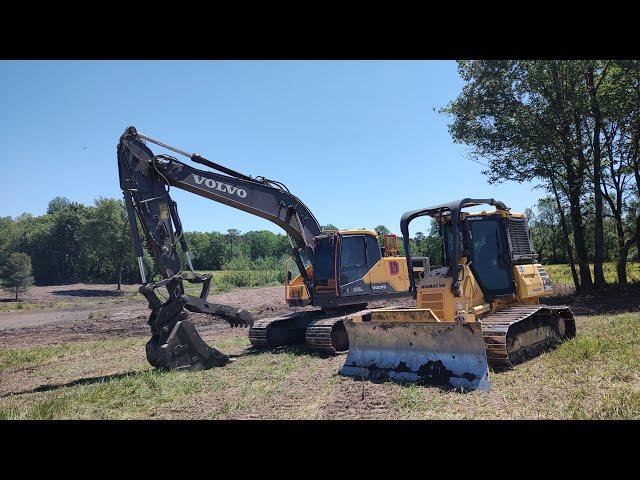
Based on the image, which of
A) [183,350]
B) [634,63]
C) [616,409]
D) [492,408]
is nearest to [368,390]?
[492,408]

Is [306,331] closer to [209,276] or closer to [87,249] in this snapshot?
[209,276]

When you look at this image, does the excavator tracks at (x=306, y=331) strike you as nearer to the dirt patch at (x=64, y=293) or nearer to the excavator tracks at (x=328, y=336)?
the excavator tracks at (x=328, y=336)

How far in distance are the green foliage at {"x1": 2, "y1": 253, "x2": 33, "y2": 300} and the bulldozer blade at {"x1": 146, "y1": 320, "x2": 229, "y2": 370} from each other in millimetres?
30498

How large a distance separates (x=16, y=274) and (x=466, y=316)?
35.3 m

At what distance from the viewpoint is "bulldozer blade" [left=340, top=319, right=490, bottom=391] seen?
6.80 meters

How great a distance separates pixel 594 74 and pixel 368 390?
17.1 m

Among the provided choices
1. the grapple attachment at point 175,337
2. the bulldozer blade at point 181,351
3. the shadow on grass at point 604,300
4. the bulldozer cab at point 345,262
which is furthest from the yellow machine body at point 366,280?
the shadow on grass at point 604,300

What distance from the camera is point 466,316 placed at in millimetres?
7734

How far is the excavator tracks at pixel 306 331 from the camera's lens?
403 inches

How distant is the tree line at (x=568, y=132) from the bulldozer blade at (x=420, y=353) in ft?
42.4

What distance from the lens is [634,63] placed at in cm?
1545

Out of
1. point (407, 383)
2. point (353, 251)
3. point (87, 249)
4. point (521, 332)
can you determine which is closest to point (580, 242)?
point (353, 251)

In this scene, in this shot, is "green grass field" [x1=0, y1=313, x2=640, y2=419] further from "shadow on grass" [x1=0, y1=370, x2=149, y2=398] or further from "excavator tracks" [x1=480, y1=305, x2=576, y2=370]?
"excavator tracks" [x1=480, y1=305, x2=576, y2=370]
